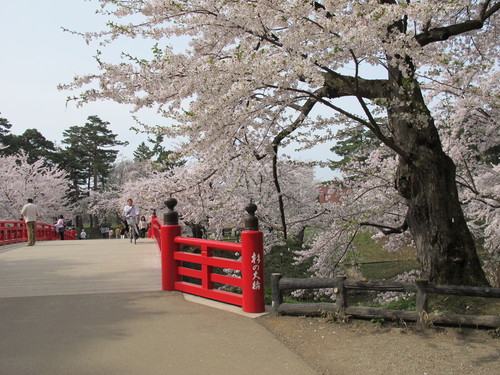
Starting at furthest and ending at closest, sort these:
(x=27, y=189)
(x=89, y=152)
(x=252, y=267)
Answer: (x=89, y=152) → (x=27, y=189) → (x=252, y=267)

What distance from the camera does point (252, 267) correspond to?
5219 mm

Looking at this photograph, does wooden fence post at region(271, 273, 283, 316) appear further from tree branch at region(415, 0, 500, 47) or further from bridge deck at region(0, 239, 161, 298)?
tree branch at region(415, 0, 500, 47)

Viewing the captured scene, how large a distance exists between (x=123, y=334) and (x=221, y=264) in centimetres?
165

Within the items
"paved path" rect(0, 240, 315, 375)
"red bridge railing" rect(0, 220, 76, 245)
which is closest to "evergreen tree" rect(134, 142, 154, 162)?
→ "red bridge railing" rect(0, 220, 76, 245)

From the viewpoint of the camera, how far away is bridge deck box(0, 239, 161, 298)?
268 inches

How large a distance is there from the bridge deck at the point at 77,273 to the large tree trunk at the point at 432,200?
411cm

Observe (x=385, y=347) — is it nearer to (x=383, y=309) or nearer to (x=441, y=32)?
(x=383, y=309)

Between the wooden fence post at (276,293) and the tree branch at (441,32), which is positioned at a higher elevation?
the tree branch at (441,32)

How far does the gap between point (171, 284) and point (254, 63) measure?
11.6 ft

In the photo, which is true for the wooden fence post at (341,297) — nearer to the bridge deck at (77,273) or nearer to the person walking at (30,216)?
the bridge deck at (77,273)

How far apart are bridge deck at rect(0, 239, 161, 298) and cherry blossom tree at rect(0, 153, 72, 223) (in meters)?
26.6

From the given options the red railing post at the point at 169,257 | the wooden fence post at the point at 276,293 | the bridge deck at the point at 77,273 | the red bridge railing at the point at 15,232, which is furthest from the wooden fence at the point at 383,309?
the red bridge railing at the point at 15,232

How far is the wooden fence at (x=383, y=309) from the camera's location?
182 inches

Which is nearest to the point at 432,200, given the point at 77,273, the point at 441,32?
the point at 441,32
